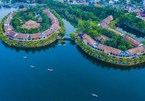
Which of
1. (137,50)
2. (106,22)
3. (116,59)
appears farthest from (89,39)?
(106,22)

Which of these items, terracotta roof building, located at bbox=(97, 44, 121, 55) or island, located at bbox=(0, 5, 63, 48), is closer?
terracotta roof building, located at bbox=(97, 44, 121, 55)

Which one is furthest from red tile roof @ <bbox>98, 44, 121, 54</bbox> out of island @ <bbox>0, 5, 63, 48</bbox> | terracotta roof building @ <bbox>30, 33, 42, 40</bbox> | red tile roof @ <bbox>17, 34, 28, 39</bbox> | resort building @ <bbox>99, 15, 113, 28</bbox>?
red tile roof @ <bbox>17, 34, 28, 39</bbox>

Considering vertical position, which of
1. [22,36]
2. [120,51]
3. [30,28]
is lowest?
[120,51]

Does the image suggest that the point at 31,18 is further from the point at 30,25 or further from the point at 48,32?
the point at 48,32

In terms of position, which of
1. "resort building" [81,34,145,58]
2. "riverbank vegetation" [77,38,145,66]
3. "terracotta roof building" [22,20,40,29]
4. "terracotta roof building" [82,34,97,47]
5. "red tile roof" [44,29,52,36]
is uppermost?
"terracotta roof building" [22,20,40,29]

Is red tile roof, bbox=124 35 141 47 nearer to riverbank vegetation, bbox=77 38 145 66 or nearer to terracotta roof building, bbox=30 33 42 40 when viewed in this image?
riverbank vegetation, bbox=77 38 145 66

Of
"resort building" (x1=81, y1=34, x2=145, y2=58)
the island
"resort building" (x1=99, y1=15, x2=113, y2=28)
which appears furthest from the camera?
"resort building" (x1=99, y1=15, x2=113, y2=28)

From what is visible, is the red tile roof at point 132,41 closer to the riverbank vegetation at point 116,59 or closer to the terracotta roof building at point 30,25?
the riverbank vegetation at point 116,59

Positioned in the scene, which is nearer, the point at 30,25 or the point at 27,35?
the point at 27,35

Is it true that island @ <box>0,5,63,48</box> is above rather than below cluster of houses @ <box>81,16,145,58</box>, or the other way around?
above

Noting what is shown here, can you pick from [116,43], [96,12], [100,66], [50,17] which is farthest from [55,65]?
[96,12]

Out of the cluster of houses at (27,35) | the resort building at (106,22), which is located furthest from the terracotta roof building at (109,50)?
the cluster of houses at (27,35)
